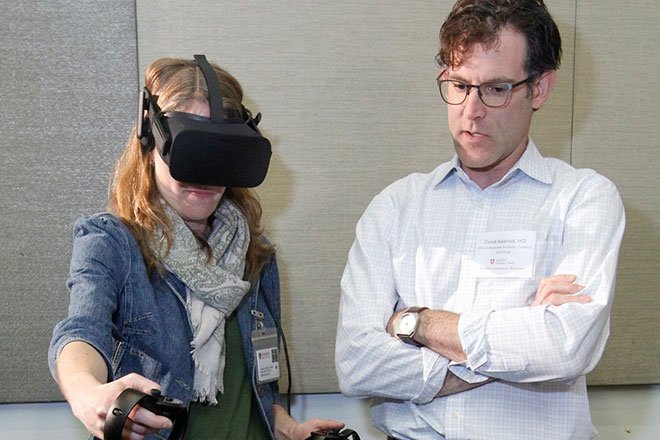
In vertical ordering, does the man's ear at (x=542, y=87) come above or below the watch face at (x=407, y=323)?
above

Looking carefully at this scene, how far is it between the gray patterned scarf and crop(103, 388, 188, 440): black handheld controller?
1.36 ft

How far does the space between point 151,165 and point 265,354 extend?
1.58 ft

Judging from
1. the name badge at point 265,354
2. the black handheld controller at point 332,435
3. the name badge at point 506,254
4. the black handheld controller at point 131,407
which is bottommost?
the black handheld controller at point 332,435

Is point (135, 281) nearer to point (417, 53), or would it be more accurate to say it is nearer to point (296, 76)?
point (296, 76)

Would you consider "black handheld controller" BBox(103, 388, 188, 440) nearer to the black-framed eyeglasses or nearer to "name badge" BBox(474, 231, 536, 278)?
"name badge" BBox(474, 231, 536, 278)

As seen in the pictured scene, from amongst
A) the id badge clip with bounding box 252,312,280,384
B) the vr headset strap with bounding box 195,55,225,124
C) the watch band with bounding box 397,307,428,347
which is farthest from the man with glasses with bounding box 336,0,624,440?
the vr headset strap with bounding box 195,55,225,124

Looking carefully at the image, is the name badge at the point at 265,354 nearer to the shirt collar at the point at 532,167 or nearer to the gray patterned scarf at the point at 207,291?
the gray patterned scarf at the point at 207,291

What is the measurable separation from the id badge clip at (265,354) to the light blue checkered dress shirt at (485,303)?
0.15 metres

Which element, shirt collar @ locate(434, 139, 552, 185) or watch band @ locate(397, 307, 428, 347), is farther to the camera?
shirt collar @ locate(434, 139, 552, 185)

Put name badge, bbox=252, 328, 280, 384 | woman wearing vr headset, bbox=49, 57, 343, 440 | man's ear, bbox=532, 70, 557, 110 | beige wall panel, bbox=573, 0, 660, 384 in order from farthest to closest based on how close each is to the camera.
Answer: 1. beige wall panel, bbox=573, 0, 660, 384
2. man's ear, bbox=532, 70, 557, 110
3. name badge, bbox=252, 328, 280, 384
4. woman wearing vr headset, bbox=49, 57, 343, 440

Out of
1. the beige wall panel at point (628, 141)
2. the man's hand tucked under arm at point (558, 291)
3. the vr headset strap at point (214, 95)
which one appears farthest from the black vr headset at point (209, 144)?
the beige wall panel at point (628, 141)

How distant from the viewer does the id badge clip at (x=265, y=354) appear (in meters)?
1.71

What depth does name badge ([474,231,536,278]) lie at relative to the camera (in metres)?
1.67

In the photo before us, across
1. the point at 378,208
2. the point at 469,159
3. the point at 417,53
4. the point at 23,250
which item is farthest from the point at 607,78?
the point at 23,250
